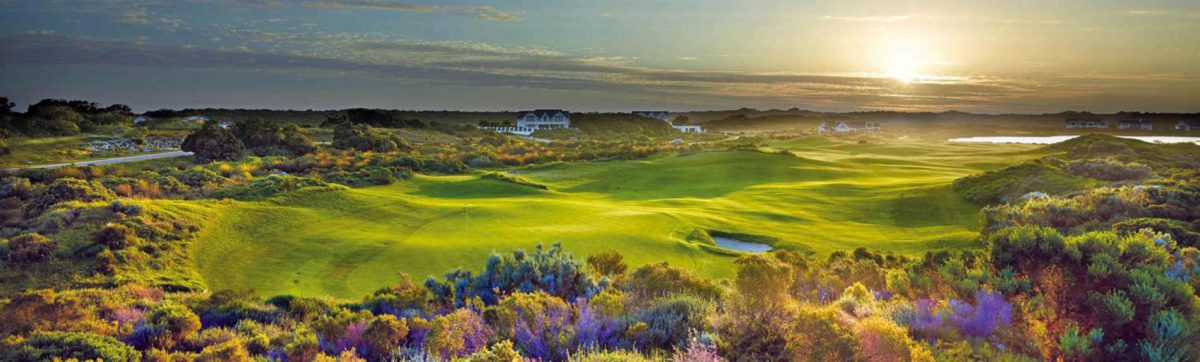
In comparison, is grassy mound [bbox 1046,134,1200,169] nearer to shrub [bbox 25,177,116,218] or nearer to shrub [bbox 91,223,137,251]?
shrub [bbox 91,223,137,251]

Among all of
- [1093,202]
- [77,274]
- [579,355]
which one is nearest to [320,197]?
[77,274]

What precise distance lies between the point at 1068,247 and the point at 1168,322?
148 cm

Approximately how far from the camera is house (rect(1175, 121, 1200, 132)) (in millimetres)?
87269

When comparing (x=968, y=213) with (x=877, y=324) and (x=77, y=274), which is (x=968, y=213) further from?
(x=77, y=274)

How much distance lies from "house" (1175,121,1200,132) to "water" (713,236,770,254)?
10877cm

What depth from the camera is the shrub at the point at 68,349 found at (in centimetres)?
495

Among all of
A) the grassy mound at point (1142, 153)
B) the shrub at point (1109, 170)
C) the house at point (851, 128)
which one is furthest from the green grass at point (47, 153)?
the house at point (851, 128)

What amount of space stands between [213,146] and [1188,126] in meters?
130

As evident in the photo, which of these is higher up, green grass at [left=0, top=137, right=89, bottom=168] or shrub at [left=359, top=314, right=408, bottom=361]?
shrub at [left=359, top=314, right=408, bottom=361]

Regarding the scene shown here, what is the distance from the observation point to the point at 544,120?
412ft

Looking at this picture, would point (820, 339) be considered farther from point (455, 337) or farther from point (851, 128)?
point (851, 128)

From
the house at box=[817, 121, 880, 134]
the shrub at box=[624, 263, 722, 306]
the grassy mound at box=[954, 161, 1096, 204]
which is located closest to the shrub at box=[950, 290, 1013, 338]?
the shrub at box=[624, 263, 722, 306]

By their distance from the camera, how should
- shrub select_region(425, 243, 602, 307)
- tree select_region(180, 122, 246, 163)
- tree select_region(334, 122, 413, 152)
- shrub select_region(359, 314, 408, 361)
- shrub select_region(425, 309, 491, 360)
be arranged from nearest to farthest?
shrub select_region(425, 309, 491, 360)
shrub select_region(359, 314, 408, 361)
shrub select_region(425, 243, 602, 307)
tree select_region(180, 122, 246, 163)
tree select_region(334, 122, 413, 152)

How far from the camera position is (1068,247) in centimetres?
588
